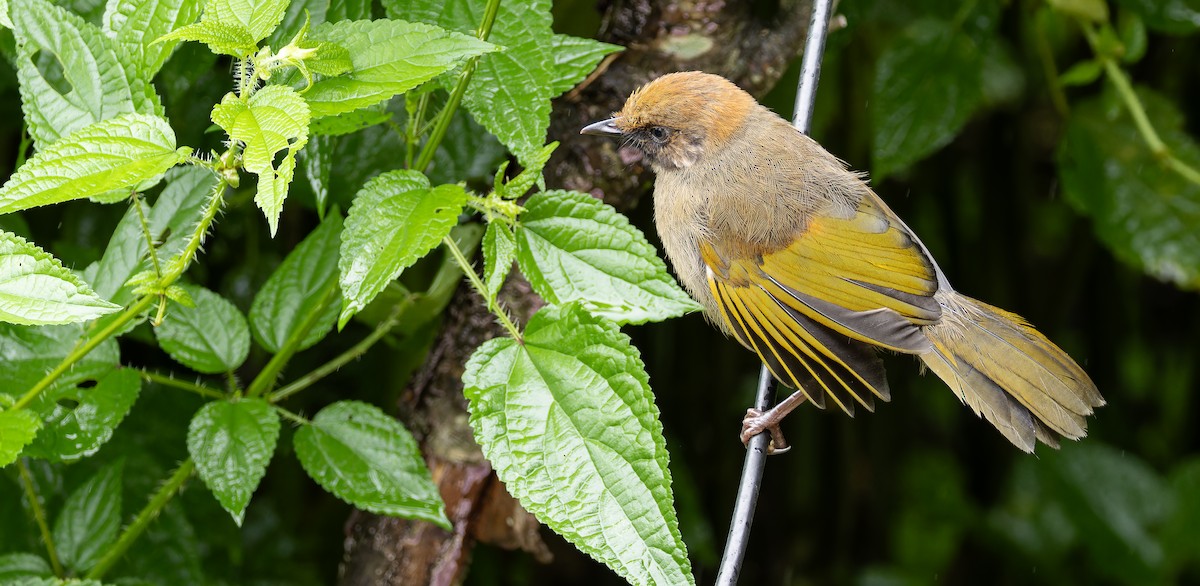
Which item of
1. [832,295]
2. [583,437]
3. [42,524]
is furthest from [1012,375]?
[42,524]

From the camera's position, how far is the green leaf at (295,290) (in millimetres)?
1774

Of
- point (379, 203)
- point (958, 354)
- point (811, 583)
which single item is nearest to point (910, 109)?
point (958, 354)

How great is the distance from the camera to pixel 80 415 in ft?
5.24

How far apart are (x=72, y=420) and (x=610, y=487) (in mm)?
816

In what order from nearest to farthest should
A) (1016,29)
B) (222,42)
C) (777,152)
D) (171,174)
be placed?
(222,42)
(171,174)
(777,152)
(1016,29)

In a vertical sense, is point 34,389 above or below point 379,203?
below

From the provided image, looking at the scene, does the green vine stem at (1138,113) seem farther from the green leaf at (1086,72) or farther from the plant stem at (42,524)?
→ the plant stem at (42,524)

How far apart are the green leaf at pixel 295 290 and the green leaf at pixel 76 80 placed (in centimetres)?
40

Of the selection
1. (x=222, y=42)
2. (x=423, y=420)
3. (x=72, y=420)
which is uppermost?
(x=222, y=42)

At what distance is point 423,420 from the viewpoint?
2090 mm

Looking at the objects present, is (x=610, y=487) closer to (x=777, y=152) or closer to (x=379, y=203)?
(x=379, y=203)

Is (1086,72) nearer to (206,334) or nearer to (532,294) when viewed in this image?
(532,294)

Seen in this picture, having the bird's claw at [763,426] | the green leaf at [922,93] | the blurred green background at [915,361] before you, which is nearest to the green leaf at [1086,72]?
the blurred green background at [915,361]

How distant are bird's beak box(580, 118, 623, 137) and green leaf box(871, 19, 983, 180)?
2.20 ft
